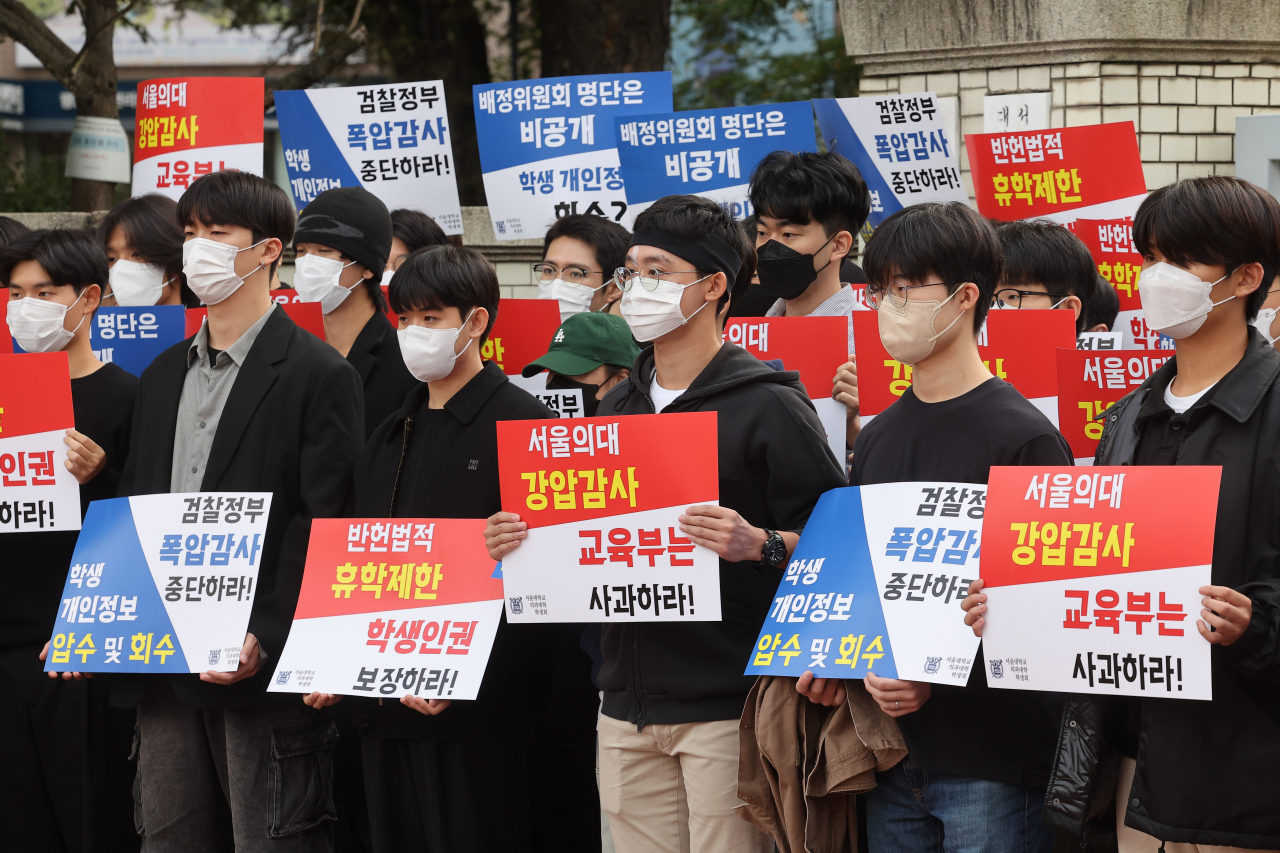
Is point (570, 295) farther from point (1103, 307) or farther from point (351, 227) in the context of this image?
point (1103, 307)

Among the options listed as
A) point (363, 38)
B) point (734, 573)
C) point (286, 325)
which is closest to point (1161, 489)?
point (734, 573)

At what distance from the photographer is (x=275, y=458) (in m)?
4.24

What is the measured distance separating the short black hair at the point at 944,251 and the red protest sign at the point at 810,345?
42.1 inches

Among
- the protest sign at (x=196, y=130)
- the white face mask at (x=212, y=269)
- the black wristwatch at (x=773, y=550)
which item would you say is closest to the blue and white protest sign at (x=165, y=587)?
the white face mask at (x=212, y=269)

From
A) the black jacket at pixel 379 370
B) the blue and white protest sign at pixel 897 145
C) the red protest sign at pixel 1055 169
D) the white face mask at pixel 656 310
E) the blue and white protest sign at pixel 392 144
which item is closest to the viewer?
the white face mask at pixel 656 310

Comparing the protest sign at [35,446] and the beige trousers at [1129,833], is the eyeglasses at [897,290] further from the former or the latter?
the protest sign at [35,446]

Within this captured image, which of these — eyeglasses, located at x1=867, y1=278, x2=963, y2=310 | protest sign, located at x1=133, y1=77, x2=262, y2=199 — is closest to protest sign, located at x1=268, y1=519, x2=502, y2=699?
eyeglasses, located at x1=867, y1=278, x2=963, y2=310

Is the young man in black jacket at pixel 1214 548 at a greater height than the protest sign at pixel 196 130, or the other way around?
the protest sign at pixel 196 130

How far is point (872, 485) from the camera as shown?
332cm

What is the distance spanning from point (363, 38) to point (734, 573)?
12.2 meters

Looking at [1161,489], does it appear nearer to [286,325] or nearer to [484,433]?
[484,433]

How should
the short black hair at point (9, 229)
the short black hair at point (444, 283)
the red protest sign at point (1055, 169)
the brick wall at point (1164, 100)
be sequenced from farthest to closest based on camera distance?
the brick wall at point (1164, 100), the short black hair at point (9, 229), the red protest sign at point (1055, 169), the short black hair at point (444, 283)

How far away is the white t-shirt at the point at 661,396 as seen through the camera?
3.76 metres

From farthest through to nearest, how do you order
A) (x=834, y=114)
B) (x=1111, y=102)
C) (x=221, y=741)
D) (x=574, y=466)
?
(x=1111, y=102) < (x=834, y=114) < (x=221, y=741) < (x=574, y=466)
